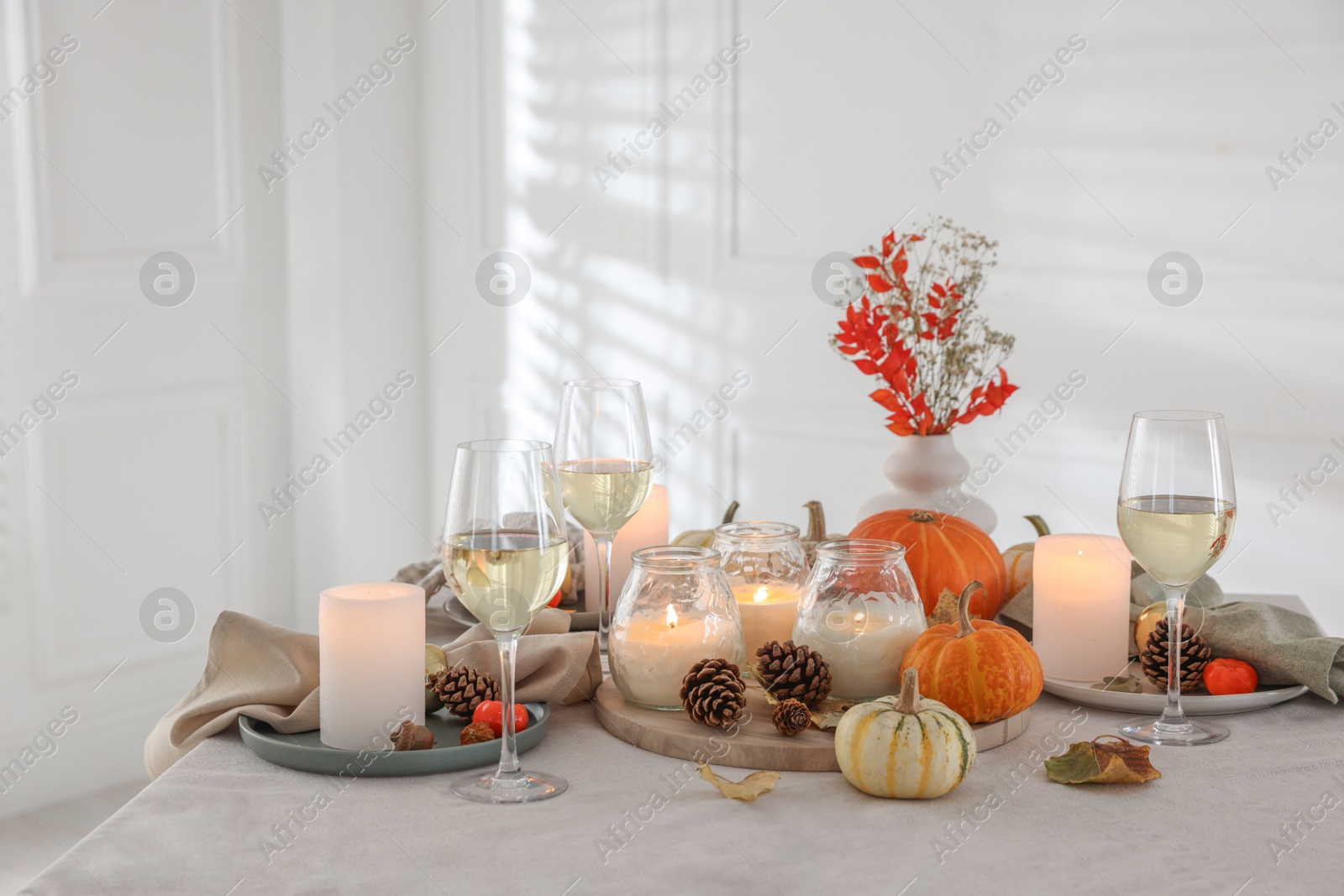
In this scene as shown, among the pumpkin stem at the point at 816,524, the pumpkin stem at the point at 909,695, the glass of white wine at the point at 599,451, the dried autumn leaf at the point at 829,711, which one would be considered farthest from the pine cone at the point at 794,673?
the pumpkin stem at the point at 816,524

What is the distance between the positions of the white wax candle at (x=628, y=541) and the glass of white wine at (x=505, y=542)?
1.53ft

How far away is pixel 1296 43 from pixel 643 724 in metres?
1.88

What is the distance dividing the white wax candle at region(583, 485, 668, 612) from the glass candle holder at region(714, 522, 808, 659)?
0.75ft

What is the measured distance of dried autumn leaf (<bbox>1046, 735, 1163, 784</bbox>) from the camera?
97 cm

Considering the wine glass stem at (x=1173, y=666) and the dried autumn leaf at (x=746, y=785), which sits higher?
the wine glass stem at (x=1173, y=666)

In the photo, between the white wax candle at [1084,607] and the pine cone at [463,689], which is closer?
the pine cone at [463,689]

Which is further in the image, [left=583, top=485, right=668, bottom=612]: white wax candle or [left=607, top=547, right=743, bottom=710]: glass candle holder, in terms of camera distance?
[left=583, top=485, right=668, bottom=612]: white wax candle

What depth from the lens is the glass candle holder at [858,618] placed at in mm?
1100

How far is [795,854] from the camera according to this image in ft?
2.84

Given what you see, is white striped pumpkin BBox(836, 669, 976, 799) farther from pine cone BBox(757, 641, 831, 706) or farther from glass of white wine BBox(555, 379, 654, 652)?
glass of white wine BBox(555, 379, 654, 652)

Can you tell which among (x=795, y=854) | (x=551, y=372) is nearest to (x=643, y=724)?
(x=795, y=854)

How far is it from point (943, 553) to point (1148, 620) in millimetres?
208

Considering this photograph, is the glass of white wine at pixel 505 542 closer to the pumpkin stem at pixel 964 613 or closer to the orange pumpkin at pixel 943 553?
the pumpkin stem at pixel 964 613

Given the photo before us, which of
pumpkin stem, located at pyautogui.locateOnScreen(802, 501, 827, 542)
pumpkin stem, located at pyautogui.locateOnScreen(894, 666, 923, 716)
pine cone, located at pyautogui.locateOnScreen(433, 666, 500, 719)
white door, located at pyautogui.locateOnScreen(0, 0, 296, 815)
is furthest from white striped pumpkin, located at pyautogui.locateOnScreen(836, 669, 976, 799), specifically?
white door, located at pyautogui.locateOnScreen(0, 0, 296, 815)
